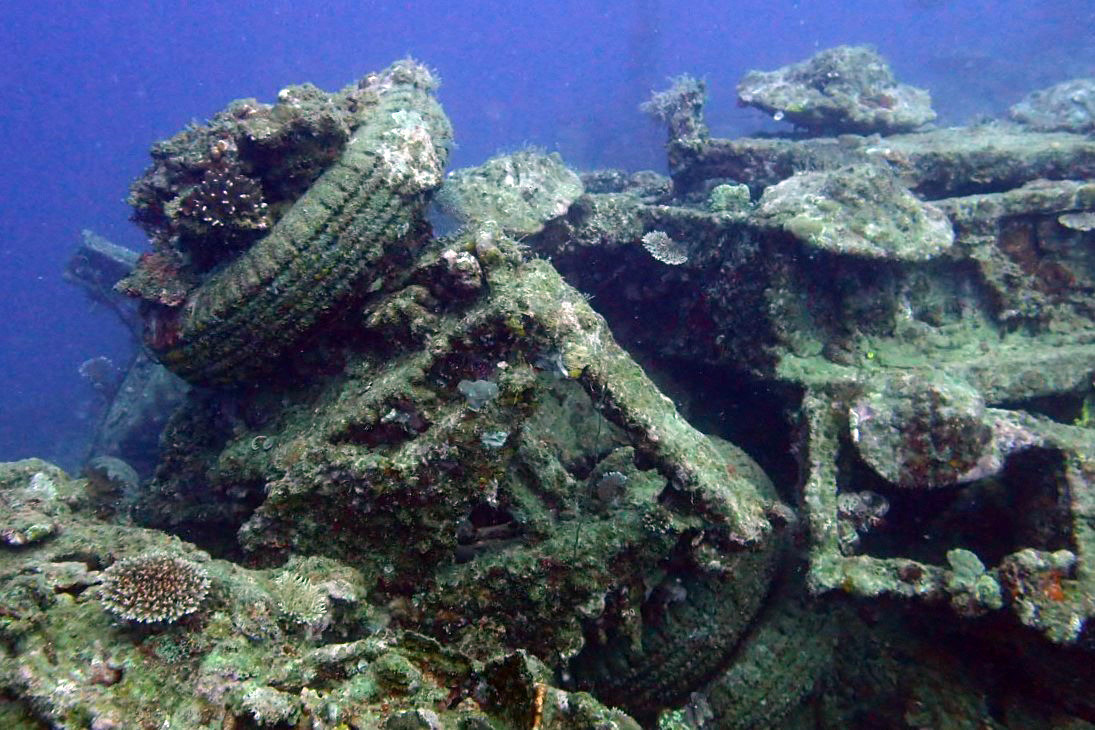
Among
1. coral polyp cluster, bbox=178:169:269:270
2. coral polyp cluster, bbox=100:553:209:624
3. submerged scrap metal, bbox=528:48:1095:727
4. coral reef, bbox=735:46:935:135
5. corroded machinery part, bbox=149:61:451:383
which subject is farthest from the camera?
coral reef, bbox=735:46:935:135

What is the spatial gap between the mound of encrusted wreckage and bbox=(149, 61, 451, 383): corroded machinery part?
1.2 inches

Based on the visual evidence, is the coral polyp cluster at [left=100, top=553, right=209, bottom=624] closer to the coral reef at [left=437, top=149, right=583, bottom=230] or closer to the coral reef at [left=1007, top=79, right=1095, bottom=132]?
the coral reef at [left=437, top=149, right=583, bottom=230]

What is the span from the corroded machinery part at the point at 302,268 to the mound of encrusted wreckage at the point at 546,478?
3 cm

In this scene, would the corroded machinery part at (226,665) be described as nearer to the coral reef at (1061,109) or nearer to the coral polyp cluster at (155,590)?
the coral polyp cluster at (155,590)

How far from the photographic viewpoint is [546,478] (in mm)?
4656

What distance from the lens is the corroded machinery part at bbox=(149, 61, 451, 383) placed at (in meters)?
4.83

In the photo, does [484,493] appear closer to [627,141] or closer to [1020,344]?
[1020,344]

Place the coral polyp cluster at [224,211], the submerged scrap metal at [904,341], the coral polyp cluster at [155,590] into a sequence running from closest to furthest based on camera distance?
the coral polyp cluster at [155,590] → the submerged scrap metal at [904,341] → the coral polyp cluster at [224,211]

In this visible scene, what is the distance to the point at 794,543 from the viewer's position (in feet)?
16.7

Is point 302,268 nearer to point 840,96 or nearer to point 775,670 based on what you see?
point 775,670

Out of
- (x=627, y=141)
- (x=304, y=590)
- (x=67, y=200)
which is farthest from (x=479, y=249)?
(x=67, y=200)

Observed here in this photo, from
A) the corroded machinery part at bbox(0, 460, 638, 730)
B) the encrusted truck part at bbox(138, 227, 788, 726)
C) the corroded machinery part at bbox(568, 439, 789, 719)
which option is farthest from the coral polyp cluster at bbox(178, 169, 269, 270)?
the corroded machinery part at bbox(568, 439, 789, 719)

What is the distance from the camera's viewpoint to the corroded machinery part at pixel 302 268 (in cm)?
483

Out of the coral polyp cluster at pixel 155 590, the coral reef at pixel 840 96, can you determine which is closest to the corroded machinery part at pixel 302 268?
the coral polyp cluster at pixel 155 590
